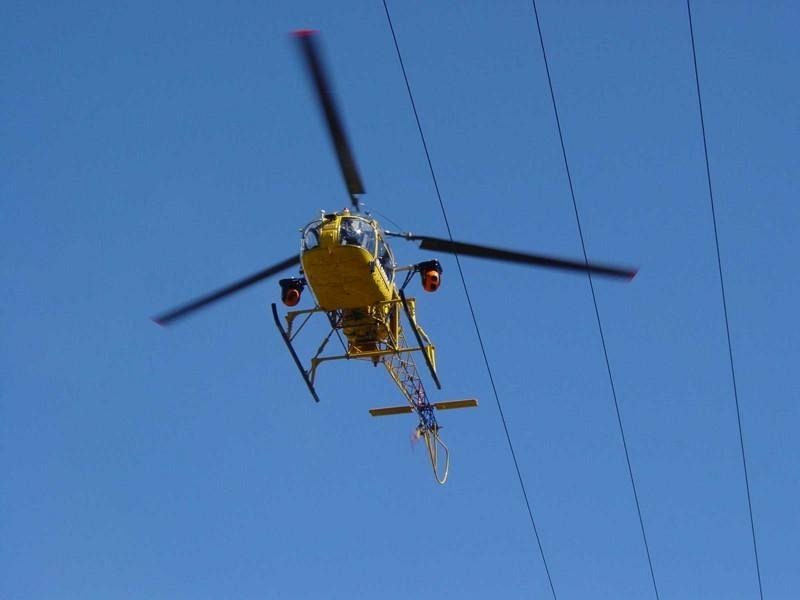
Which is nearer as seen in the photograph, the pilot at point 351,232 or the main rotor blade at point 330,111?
the main rotor blade at point 330,111

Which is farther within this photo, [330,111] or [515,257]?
[515,257]

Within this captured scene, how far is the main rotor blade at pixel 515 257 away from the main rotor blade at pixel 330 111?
1717 millimetres

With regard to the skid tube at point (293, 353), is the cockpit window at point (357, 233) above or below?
above

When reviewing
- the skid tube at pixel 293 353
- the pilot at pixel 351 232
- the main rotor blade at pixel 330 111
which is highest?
the main rotor blade at pixel 330 111

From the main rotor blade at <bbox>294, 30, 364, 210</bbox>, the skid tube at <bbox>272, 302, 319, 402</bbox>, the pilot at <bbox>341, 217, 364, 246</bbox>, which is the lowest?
the skid tube at <bbox>272, 302, 319, 402</bbox>

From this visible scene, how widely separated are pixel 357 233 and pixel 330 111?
325 cm

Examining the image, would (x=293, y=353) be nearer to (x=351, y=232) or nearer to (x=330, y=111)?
(x=351, y=232)

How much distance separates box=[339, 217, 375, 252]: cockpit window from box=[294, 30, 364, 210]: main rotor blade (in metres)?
0.39

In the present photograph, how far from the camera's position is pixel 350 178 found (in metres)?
17.1

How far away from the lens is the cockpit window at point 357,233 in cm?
1760

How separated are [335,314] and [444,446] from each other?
12.9 feet

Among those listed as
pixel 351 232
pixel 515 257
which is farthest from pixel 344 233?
pixel 515 257

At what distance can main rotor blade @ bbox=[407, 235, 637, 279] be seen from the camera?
1736cm

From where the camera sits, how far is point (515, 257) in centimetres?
1808
